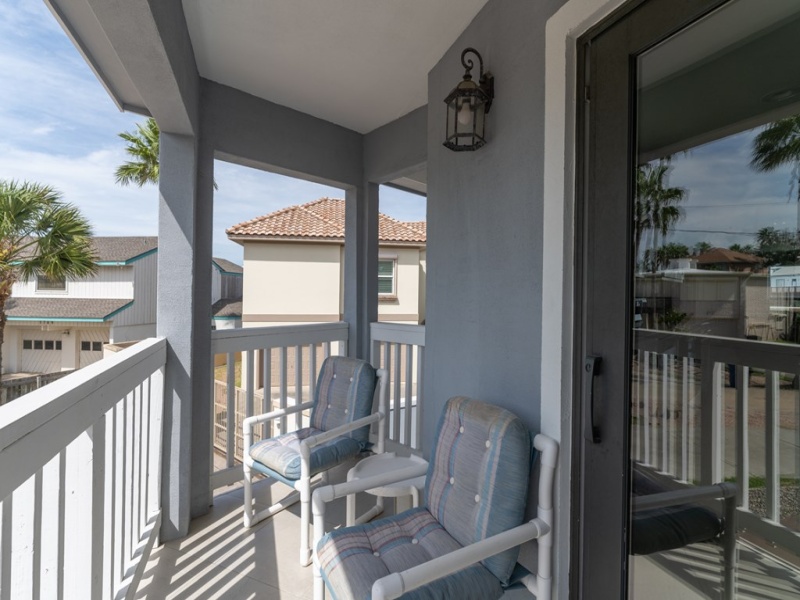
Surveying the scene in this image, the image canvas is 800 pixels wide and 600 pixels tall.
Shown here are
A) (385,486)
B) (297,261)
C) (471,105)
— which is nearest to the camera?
(471,105)

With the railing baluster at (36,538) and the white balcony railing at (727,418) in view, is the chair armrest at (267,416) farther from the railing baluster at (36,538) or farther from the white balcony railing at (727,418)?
the white balcony railing at (727,418)

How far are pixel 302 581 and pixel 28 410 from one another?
1746 millimetres

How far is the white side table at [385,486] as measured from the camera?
7.21 ft

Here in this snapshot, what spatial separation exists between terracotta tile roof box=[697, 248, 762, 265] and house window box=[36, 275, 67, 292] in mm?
7725

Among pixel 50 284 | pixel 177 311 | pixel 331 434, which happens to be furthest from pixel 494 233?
pixel 50 284

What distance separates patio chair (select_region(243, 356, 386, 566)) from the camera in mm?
2354

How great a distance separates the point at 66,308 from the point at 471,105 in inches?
375

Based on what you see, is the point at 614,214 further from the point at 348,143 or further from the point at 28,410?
the point at 348,143

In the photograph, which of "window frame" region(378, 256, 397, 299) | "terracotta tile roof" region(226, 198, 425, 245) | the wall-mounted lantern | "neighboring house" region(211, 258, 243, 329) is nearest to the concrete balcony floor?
the wall-mounted lantern

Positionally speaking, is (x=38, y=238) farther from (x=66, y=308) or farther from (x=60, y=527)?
(x=60, y=527)

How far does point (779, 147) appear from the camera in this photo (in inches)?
35.5

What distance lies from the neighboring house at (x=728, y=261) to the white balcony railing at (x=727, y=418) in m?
0.18

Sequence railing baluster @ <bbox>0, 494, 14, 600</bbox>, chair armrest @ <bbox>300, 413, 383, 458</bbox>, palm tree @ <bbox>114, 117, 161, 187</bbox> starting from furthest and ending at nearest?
palm tree @ <bbox>114, 117, 161, 187</bbox> < chair armrest @ <bbox>300, 413, 383, 458</bbox> < railing baluster @ <bbox>0, 494, 14, 600</bbox>

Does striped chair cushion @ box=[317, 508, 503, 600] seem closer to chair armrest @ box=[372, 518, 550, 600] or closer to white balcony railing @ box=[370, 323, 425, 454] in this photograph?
chair armrest @ box=[372, 518, 550, 600]
